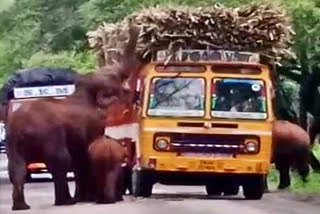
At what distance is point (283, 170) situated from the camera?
2811 centimetres

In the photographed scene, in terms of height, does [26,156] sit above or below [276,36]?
below

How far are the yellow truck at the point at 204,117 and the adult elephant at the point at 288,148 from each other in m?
1.60

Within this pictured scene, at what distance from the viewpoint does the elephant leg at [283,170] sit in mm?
27469

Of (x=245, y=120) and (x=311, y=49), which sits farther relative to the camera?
(x=311, y=49)

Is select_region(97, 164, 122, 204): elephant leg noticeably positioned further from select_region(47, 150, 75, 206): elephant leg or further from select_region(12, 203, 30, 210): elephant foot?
select_region(12, 203, 30, 210): elephant foot

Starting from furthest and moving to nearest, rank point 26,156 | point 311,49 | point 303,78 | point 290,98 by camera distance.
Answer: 1. point 290,98
2. point 303,78
3. point 311,49
4. point 26,156

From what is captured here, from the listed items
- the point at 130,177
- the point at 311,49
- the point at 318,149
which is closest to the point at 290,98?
the point at 318,149

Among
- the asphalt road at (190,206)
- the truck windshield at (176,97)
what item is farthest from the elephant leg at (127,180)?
Result: the truck windshield at (176,97)

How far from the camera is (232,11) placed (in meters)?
23.2

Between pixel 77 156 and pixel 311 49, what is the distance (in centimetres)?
858

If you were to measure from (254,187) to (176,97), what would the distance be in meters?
2.68

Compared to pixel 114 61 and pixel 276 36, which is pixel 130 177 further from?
pixel 276 36

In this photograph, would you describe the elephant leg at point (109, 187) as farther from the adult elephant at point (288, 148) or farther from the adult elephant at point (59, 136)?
the adult elephant at point (288, 148)

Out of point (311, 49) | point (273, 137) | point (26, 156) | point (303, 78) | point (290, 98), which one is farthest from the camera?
point (290, 98)
